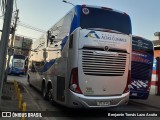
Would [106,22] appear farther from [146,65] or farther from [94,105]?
[146,65]

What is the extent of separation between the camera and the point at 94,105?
990 cm

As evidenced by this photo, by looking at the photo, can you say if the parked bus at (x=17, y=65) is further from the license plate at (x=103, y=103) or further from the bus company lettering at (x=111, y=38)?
the license plate at (x=103, y=103)

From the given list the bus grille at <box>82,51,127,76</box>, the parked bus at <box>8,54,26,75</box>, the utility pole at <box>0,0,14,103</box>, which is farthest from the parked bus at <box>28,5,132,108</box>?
the parked bus at <box>8,54,26,75</box>

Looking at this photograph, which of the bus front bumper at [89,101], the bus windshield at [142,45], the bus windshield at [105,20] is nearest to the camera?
the bus front bumper at [89,101]

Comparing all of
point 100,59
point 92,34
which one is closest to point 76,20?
point 92,34

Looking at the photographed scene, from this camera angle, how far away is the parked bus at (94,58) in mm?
9836

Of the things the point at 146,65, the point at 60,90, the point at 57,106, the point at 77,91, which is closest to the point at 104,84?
the point at 77,91

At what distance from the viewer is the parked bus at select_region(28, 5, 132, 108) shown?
9.84m

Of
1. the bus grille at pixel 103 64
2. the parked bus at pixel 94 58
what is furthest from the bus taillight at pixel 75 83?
the bus grille at pixel 103 64

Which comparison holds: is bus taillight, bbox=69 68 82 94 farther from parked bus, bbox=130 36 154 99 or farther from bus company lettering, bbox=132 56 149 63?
bus company lettering, bbox=132 56 149 63

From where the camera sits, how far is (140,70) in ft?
48.1

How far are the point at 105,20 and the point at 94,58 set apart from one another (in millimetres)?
1442

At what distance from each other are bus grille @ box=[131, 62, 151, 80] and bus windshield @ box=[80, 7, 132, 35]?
12.7 ft

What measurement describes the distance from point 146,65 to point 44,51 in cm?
518
